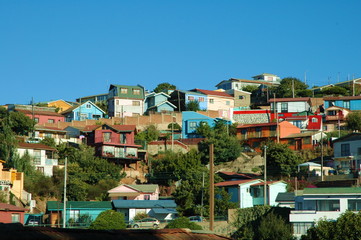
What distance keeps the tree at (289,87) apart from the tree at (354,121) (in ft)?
67.0

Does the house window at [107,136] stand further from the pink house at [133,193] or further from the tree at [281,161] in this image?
the tree at [281,161]

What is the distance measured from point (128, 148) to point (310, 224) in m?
32.9

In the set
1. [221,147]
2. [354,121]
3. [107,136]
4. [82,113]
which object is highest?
[82,113]

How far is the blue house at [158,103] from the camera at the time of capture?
9600cm

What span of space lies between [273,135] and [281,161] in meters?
12.4

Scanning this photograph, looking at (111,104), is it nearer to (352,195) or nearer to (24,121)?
→ (24,121)

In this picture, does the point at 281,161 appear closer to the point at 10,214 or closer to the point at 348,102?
the point at 348,102

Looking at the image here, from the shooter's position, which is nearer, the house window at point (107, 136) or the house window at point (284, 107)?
the house window at point (107, 136)

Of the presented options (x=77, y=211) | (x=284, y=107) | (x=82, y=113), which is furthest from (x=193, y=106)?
(x=77, y=211)

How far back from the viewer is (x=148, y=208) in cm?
5816

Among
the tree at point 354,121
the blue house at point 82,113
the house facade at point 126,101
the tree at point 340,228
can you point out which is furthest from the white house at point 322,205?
the blue house at point 82,113

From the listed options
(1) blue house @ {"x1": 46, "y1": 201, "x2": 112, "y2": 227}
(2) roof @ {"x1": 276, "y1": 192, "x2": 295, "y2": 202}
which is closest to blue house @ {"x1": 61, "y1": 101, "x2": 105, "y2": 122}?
(1) blue house @ {"x1": 46, "y1": 201, "x2": 112, "y2": 227}

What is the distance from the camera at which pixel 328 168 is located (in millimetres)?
65312

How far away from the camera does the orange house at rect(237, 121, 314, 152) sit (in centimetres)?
7744
